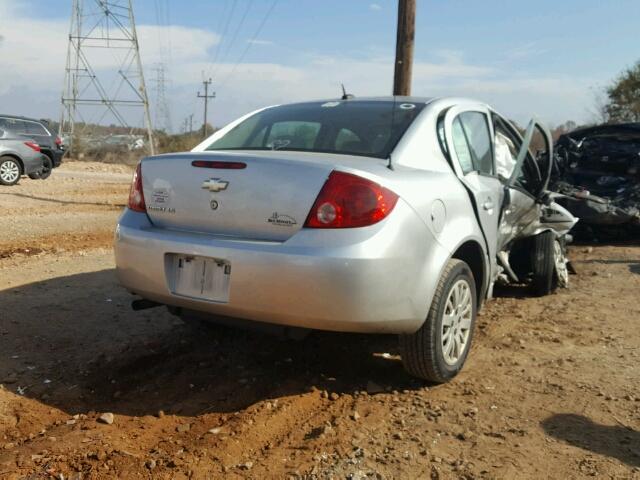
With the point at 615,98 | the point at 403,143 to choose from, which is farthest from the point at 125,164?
the point at 403,143

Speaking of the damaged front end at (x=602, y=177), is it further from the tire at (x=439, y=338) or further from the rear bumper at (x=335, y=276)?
the rear bumper at (x=335, y=276)

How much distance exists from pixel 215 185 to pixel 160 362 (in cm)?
136

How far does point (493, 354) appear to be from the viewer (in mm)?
4211

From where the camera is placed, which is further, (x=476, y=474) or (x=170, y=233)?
(x=170, y=233)

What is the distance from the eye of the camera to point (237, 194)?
321cm

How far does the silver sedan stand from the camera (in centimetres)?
301

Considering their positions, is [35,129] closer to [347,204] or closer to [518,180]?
[518,180]

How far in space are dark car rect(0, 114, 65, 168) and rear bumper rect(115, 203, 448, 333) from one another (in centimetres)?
1577

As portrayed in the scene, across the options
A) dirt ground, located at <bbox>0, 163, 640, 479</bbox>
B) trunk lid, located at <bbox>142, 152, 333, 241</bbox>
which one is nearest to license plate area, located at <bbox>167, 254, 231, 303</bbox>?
trunk lid, located at <bbox>142, 152, 333, 241</bbox>

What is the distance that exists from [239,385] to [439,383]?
3.70 ft

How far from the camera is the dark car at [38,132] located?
17016 millimetres

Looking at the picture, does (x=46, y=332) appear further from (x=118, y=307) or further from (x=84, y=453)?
(x=84, y=453)

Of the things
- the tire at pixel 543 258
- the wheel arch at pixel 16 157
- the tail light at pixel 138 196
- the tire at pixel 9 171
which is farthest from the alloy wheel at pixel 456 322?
the wheel arch at pixel 16 157

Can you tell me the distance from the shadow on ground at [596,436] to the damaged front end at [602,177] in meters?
5.05
